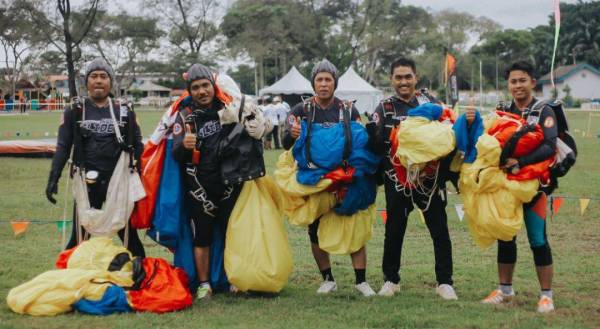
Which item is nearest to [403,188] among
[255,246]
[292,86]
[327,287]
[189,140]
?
[327,287]

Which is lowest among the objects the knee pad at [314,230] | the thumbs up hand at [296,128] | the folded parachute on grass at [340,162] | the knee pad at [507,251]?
the knee pad at [507,251]

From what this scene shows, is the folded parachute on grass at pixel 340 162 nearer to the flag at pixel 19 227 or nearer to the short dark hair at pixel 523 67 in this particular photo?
the short dark hair at pixel 523 67

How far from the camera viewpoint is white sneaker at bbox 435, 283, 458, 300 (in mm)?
4777

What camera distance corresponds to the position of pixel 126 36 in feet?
184

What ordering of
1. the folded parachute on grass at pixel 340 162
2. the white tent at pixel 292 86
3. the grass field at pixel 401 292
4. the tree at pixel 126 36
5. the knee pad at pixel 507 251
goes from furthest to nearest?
the tree at pixel 126 36, the white tent at pixel 292 86, the folded parachute on grass at pixel 340 162, the knee pad at pixel 507 251, the grass field at pixel 401 292

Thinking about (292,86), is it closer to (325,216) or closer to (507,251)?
(325,216)

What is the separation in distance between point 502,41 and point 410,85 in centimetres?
6829

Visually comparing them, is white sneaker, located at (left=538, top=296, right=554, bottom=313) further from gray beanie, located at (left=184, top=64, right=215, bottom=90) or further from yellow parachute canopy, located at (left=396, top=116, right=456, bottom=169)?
gray beanie, located at (left=184, top=64, right=215, bottom=90)

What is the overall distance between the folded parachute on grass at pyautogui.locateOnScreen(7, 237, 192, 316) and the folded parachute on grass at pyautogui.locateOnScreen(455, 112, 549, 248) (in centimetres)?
200

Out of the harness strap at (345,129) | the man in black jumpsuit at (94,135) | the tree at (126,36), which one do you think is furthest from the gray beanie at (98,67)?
the tree at (126,36)

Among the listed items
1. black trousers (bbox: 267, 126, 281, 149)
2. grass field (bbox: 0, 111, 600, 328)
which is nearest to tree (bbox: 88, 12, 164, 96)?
black trousers (bbox: 267, 126, 281, 149)

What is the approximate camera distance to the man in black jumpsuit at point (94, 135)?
191 inches

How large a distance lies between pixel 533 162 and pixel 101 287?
2.86 m

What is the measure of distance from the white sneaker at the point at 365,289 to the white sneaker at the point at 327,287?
0.58 ft
